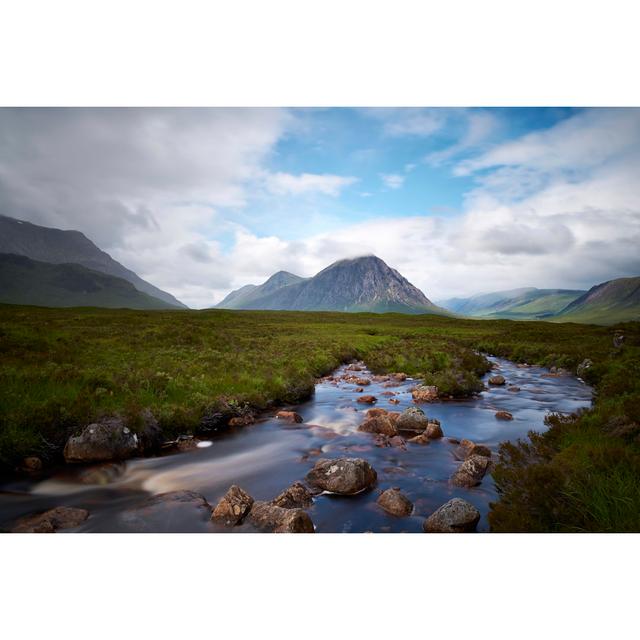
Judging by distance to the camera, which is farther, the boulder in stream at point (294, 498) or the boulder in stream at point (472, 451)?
the boulder in stream at point (472, 451)

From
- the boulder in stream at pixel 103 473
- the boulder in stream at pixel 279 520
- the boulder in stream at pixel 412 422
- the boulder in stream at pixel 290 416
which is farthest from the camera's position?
the boulder in stream at pixel 290 416

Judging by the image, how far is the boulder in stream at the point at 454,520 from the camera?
5.52 metres

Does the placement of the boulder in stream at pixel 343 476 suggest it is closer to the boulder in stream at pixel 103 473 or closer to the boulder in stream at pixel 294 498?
the boulder in stream at pixel 294 498

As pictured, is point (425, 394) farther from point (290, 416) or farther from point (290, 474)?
point (290, 474)

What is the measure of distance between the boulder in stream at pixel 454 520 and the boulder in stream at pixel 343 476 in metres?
1.61

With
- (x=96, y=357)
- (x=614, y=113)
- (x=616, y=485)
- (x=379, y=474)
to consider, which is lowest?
(x=379, y=474)

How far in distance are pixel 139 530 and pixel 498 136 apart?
1175 centimetres

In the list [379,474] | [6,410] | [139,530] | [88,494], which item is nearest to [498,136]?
[379,474]

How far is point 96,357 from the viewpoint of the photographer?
14.0 metres

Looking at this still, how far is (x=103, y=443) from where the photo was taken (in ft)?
26.9

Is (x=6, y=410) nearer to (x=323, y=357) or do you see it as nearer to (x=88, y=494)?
(x=88, y=494)

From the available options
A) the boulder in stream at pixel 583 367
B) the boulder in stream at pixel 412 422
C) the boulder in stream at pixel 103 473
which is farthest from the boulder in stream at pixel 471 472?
the boulder in stream at pixel 583 367

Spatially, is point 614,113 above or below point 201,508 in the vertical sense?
above

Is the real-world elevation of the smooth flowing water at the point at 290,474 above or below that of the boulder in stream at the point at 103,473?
below
